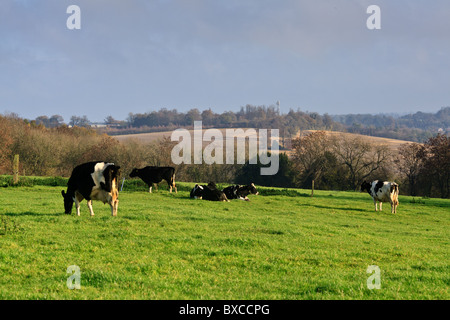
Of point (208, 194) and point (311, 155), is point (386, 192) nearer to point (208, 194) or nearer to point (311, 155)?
point (208, 194)

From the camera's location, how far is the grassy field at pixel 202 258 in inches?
334

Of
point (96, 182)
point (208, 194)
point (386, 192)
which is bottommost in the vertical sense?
point (208, 194)

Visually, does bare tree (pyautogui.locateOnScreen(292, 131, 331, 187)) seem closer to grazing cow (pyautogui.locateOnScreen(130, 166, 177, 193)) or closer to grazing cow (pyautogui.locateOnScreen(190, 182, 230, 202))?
grazing cow (pyautogui.locateOnScreen(130, 166, 177, 193))

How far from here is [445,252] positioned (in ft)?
51.4

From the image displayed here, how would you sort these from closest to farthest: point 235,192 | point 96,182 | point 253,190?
point 96,182 → point 235,192 → point 253,190

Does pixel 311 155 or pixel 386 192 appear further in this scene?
pixel 311 155

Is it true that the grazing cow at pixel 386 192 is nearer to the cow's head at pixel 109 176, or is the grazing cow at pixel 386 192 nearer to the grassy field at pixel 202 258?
the grassy field at pixel 202 258

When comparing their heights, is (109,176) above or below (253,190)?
above

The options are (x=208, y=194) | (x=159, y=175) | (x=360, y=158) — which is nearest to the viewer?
(x=208, y=194)

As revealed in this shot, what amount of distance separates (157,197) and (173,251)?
814 inches

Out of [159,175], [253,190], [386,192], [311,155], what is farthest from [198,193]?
[311,155]

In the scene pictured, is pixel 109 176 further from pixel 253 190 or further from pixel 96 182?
pixel 253 190

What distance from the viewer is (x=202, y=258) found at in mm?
11766
